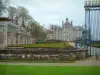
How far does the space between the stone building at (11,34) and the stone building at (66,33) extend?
0.77 meters

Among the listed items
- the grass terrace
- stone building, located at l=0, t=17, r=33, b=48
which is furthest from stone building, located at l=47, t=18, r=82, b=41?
stone building, located at l=0, t=17, r=33, b=48

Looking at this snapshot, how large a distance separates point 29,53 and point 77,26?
167 cm

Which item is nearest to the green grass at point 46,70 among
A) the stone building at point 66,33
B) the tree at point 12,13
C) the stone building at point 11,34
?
the stone building at point 66,33

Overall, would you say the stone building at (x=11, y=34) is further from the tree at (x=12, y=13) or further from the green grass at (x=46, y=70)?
the green grass at (x=46, y=70)

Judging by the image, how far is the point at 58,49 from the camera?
6.39 metres

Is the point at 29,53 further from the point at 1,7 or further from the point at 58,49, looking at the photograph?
the point at 1,7

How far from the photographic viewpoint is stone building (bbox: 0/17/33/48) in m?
6.09

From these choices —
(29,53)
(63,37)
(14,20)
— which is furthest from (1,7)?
(63,37)

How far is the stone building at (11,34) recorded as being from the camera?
6.09 meters

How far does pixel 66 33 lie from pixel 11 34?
69.5 inches

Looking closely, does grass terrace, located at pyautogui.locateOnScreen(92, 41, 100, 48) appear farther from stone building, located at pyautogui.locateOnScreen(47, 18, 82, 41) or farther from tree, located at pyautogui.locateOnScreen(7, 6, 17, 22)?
tree, located at pyautogui.locateOnScreen(7, 6, 17, 22)

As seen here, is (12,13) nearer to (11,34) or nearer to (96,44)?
(11,34)

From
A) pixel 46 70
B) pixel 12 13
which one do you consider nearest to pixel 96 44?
pixel 46 70

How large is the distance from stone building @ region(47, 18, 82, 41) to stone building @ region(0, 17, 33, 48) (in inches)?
30.4
